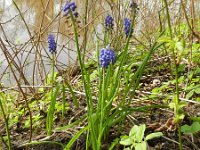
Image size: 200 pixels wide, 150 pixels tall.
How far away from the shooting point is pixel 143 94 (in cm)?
162

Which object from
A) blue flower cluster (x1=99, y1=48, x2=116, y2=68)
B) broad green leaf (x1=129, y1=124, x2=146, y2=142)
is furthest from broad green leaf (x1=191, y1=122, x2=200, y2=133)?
blue flower cluster (x1=99, y1=48, x2=116, y2=68)

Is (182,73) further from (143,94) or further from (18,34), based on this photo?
(18,34)

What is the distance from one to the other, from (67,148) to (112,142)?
0.15 m

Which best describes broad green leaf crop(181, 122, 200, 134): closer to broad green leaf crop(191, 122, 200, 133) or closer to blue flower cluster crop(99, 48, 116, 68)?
broad green leaf crop(191, 122, 200, 133)

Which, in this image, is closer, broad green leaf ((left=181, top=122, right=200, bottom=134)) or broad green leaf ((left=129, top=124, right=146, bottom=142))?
broad green leaf ((left=129, top=124, right=146, bottom=142))

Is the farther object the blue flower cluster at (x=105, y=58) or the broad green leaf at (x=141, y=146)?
the blue flower cluster at (x=105, y=58)

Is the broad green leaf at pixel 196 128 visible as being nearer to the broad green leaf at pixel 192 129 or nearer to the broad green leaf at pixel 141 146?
the broad green leaf at pixel 192 129

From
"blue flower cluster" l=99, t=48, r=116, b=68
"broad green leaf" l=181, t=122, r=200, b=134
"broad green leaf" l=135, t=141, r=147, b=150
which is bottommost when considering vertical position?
"broad green leaf" l=135, t=141, r=147, b=150

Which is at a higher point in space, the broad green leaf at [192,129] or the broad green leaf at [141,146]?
the broad green leaf at [192,129]

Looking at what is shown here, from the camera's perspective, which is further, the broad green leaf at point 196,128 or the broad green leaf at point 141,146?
the broad green leaf at point 196,128

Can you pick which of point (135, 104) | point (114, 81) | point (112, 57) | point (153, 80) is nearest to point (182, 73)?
point (153, 80)

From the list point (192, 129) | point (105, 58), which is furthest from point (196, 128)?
point (105, 58)

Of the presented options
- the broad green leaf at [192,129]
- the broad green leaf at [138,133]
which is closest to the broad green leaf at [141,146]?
the broad green leaf at [138,133]

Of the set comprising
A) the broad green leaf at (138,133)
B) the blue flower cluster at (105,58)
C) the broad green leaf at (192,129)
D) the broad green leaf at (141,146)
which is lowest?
the broad green leaf at (141,146)
